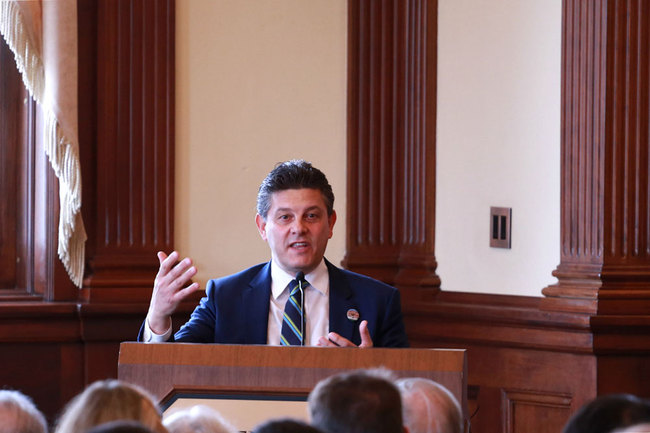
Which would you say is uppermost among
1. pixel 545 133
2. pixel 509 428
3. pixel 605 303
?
pixel 545 133

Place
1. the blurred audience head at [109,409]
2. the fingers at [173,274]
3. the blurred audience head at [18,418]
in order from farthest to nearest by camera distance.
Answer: the fingers at [173,274], the blurred audience head at [18,418], the blurred audience head at [109,409]

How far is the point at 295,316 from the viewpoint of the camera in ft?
9.31

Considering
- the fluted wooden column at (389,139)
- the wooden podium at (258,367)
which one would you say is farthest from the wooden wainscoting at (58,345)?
the wooden podium at (258,367)

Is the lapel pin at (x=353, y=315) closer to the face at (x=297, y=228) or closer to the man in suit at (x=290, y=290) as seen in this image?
the man in suit at (x=290, y=290)

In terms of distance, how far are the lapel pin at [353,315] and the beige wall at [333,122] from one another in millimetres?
1546

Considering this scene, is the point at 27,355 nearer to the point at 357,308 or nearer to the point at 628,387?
the point at 357,308

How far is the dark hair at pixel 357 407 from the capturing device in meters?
1.43

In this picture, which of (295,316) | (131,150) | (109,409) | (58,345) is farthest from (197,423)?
(131,150)

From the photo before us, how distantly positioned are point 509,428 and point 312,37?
77.5 inches

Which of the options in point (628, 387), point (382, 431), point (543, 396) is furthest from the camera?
point (543, 396)

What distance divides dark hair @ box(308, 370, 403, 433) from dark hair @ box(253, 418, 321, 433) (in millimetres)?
160

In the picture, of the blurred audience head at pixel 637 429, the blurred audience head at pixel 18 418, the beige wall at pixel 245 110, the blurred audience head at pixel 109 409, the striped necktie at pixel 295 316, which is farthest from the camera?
the beige wall at pixel 245 110

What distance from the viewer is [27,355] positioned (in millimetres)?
4051

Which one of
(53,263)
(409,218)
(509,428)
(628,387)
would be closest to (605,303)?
(628,387)
